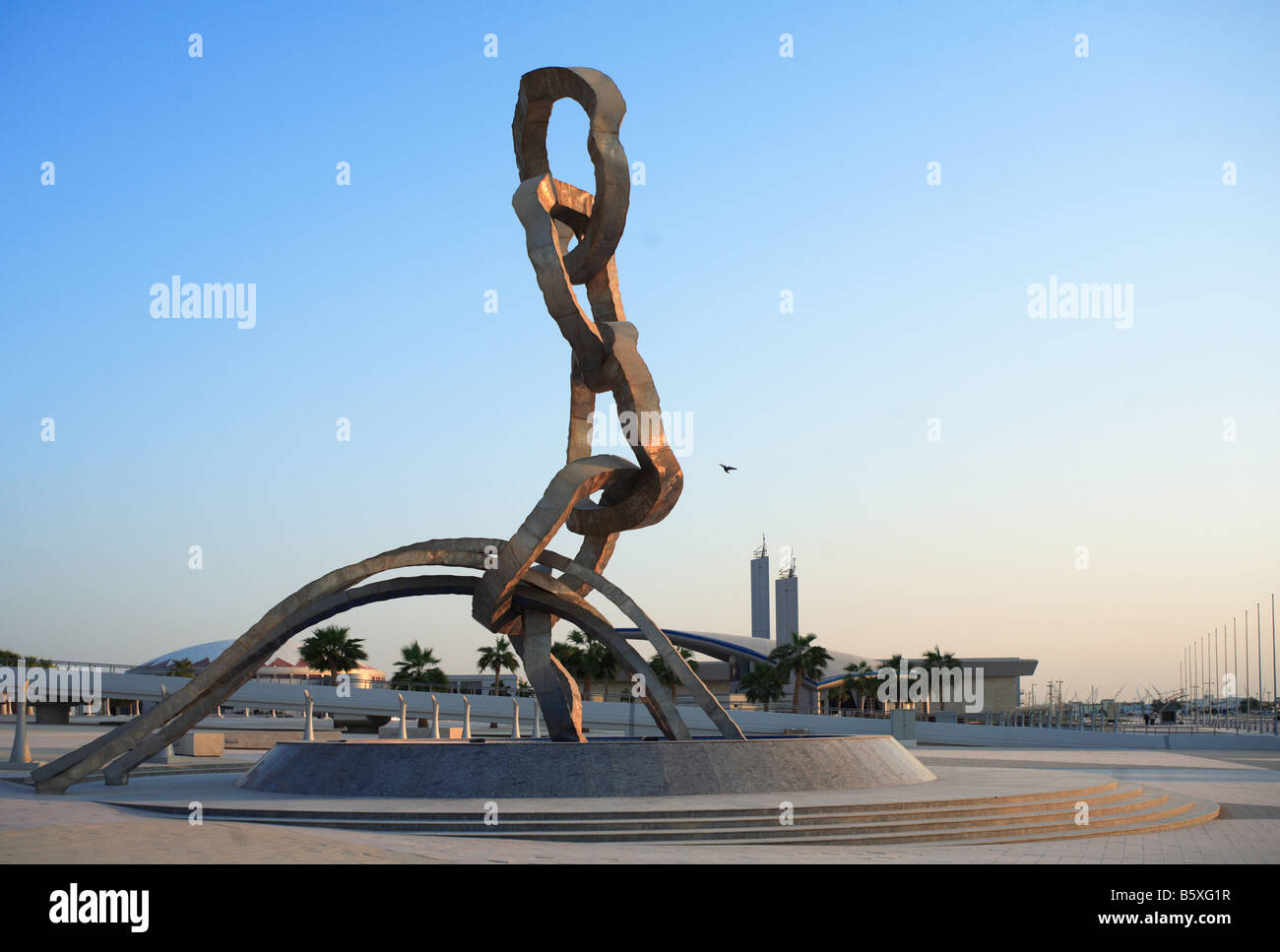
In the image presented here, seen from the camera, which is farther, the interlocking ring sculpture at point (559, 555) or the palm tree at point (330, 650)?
the palm tree at point (330, 650)

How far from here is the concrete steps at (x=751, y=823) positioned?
14.0 meters

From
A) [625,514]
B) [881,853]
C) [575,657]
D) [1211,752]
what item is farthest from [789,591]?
[881,853]

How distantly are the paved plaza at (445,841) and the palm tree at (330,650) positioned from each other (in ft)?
121

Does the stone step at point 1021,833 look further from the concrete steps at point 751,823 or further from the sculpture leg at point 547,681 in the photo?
the sculpture leg at point 547,681

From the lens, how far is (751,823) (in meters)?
14.6

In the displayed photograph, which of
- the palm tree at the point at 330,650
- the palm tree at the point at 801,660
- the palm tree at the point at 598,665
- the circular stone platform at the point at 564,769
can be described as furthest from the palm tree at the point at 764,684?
the circular stone platform at the point at 564,769

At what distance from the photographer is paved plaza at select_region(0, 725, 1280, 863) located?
9.91m

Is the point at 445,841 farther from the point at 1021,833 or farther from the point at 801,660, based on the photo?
the point at 801,660

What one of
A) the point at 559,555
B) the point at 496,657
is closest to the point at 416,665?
the point at 496,657

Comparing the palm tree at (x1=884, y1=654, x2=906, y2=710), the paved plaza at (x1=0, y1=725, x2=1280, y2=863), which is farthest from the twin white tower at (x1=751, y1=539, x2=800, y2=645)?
the paved plaza at (x1=0, y1=725, x2=1280, y2=863)

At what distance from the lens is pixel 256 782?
18531mm

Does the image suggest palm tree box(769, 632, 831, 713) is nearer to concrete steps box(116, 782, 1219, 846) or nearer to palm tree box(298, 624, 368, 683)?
palm tree box(298, 624, 368, 683)

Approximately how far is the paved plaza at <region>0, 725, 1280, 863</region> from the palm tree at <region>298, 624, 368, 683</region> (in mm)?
37018
